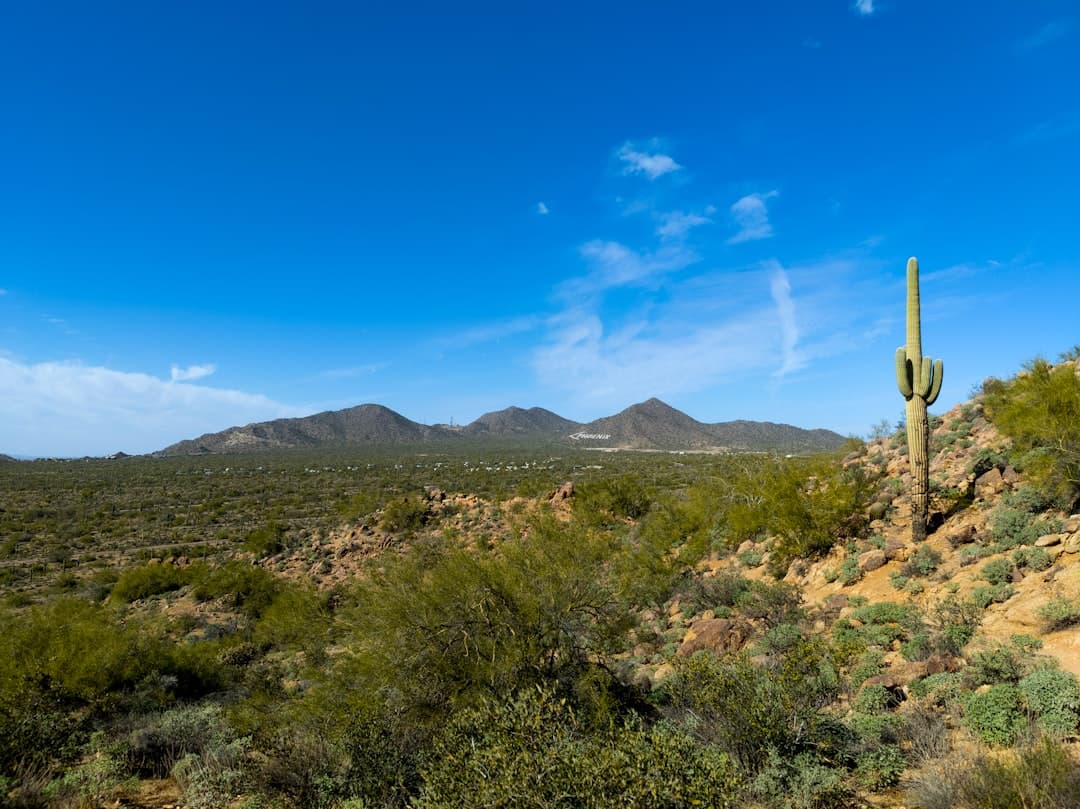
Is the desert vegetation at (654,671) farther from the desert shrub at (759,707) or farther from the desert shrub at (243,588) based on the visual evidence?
the desert shrub at (243,588)

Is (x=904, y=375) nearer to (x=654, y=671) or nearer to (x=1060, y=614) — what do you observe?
(x=1060, y=614)

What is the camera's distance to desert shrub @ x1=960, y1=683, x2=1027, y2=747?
6.15m

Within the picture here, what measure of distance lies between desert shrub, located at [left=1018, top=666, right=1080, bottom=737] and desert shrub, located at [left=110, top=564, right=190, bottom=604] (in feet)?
101

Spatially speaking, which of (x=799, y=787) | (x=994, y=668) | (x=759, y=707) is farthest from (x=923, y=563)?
(x=799, y=787)

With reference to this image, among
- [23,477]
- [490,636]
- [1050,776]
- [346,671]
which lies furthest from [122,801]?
[23,477]

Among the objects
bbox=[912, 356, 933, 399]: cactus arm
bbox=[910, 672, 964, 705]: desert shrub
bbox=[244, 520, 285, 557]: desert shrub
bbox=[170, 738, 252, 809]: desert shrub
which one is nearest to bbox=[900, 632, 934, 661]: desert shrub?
bbox=[910, 672, 964, 705]: desert shrub

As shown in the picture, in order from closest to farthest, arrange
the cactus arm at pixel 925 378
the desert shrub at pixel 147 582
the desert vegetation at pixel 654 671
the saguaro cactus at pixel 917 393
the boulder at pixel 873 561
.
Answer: the desert vegetation at pixel 654 671 < the boulder at pixel 873 561 < the saguaro cactus at pixel 917 393 < the cactus arm at pixel 925 378 < the desert shrub at pixel 147 582

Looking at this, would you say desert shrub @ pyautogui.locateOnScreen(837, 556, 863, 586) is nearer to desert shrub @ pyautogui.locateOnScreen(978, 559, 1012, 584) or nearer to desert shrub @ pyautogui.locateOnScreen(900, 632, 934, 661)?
desert shrub @ pyautogui.locateOnScreen(978, 559, 1012, 584)

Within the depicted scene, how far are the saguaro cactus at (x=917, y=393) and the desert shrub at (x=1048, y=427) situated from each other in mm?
1999

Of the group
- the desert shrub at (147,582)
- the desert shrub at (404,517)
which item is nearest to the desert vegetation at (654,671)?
the desert shrub at (147,582)

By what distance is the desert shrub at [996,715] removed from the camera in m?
6.15

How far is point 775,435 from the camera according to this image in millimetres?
151875

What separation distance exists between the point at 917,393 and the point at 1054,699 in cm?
1096

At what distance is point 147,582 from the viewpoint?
26016 mm
